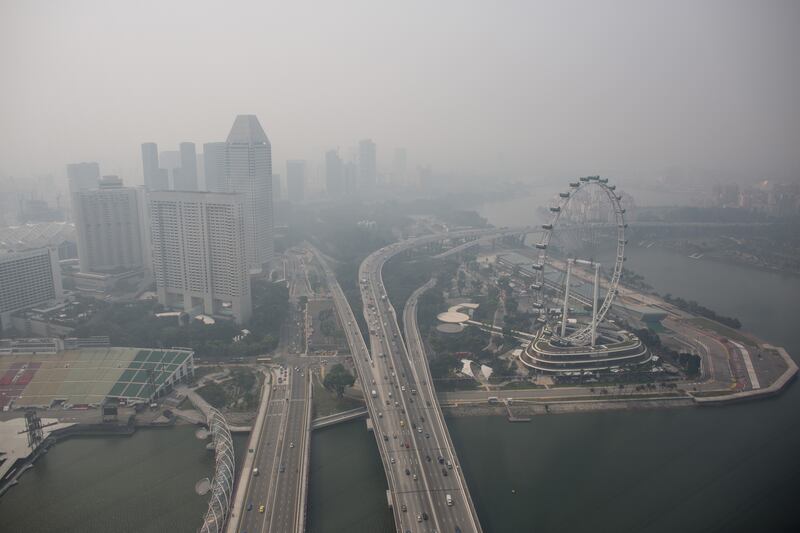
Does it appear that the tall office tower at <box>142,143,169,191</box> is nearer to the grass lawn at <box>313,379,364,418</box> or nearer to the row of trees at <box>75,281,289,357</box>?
the row of trees at <box>75,281,289,357</box>

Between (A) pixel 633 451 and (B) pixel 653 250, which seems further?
(B) pixel 653 250

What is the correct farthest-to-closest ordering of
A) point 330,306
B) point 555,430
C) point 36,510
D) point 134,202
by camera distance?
point 134,202 → point 330,306 → point 555,430 → point 36,510

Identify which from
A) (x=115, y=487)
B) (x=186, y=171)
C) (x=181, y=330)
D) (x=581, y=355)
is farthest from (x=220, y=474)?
(x=186, y=171)

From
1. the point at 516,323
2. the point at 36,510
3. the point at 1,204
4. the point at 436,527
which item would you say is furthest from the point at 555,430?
the point at 1,204

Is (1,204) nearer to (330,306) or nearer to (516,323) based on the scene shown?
(330,306)

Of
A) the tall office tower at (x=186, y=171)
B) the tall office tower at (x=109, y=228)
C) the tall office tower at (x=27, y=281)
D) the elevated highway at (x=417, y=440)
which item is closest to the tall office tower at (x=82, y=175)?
the tall office tower at (x=186, y=171)
